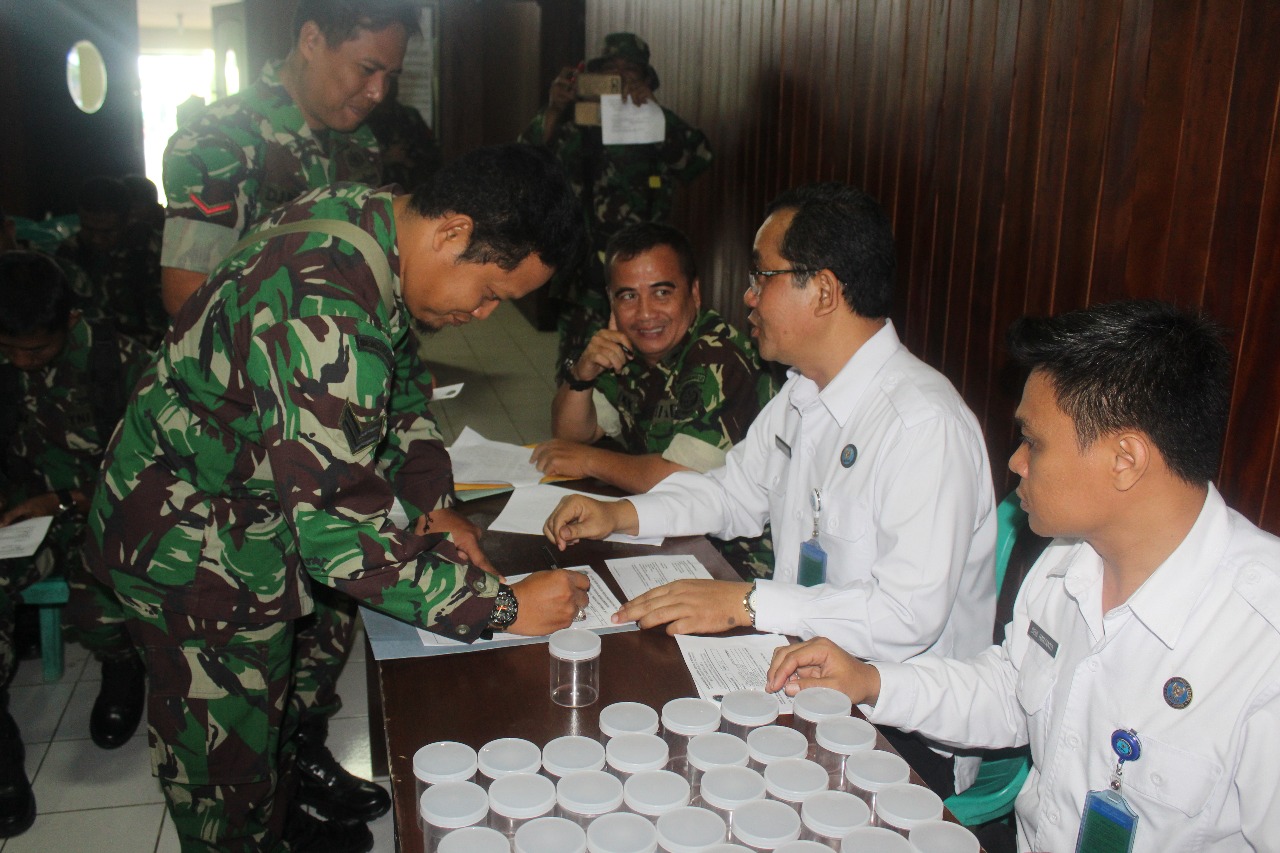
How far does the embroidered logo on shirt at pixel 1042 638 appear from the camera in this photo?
4.47 feet

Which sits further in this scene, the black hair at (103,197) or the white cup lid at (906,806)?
the black hair at (103,197)

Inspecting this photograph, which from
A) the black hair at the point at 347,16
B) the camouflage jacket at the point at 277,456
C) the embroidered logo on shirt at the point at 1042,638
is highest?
the black hair at the point at 347,16

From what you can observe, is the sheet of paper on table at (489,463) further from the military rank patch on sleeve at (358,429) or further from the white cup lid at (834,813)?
the white cup lid at (834,813)

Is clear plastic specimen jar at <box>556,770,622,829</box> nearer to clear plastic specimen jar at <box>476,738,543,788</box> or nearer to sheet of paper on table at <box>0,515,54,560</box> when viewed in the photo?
clear plastic specimen jar at <box>476,738,543,788</box>

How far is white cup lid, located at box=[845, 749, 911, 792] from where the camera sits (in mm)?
1093

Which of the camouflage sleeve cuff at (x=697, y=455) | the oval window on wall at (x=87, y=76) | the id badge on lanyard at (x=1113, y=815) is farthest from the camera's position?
the oval window on wall at (x=87, y=76)

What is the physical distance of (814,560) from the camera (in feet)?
5.86

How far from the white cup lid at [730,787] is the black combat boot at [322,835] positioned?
142 cm

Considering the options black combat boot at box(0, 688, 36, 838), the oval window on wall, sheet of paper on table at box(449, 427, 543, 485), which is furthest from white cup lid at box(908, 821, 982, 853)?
the oval window on wall

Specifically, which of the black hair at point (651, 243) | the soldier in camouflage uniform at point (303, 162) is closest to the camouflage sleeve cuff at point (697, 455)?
the black hair at point (651, 243)

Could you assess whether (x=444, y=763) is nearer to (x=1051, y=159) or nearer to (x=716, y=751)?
(x=716, y=751)

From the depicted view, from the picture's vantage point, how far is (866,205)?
181 cm

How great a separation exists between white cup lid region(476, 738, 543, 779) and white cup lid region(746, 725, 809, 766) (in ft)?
0.80

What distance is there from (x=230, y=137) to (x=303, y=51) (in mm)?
262
